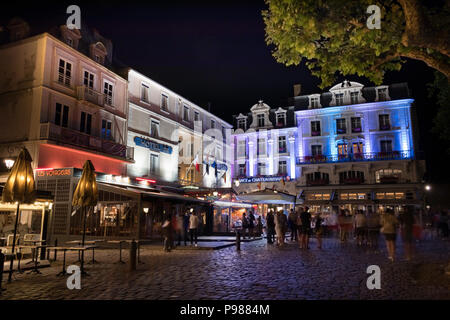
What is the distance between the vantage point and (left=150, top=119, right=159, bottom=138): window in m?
25.8

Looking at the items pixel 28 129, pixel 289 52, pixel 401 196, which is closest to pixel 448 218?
pixel 401 196

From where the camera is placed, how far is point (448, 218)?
20469 mm

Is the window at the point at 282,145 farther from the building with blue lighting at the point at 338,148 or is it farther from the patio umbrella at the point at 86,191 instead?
the patio umbrella at the point at 86,191

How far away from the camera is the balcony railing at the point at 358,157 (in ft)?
102

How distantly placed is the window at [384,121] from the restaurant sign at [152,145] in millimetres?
20774

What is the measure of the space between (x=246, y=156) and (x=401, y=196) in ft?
52.3

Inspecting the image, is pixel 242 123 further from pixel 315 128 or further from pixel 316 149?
pixel 316 149

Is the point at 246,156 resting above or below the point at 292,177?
above

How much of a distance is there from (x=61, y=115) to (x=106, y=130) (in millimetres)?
3409

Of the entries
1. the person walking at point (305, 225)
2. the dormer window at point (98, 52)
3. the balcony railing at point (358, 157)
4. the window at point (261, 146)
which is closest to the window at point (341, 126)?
the balcony railing at point (358, 157)

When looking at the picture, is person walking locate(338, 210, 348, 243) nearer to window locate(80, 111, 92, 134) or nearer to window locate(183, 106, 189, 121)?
window locate(80, 111, 92, 134)

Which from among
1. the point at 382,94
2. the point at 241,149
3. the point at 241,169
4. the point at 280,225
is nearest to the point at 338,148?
the point at 382,94

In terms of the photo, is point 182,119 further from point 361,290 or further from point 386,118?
point 361,290

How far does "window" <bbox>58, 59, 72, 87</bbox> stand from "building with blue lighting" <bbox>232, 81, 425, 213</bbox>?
782 inches
